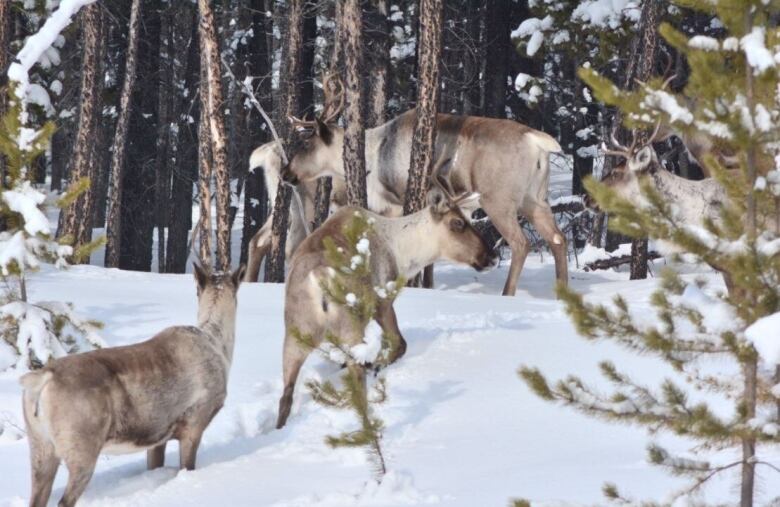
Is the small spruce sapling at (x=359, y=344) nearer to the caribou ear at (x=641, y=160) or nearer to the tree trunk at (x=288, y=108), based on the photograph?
the caribou ear at (x=641, y=160)

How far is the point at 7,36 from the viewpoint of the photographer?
41.2 feet

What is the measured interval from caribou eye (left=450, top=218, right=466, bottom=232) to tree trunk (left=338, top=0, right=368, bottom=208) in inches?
145

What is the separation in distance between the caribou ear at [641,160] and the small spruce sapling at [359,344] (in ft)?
19.1

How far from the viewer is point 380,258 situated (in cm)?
954

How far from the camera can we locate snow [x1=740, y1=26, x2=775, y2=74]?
4391 mm

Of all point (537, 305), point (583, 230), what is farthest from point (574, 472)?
point (583, 230)

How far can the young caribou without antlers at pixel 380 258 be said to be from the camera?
8.52 metres

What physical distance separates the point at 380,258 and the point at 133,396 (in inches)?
130

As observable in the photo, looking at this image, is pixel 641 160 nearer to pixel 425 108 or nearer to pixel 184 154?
pixel 425 108

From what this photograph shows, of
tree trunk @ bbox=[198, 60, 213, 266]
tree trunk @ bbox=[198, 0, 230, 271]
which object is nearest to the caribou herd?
tree trunk @ bbox=[198, 60, 213, 266]

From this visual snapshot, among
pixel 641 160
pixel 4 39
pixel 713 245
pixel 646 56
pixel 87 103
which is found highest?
pixel 646 56

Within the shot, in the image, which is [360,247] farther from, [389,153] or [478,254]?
[389,153]

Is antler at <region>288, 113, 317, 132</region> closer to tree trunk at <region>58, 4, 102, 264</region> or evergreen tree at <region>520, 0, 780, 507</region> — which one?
tree trunk at <region>58, 4, 102, 264</region>

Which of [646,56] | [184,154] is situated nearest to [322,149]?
[646,56]
